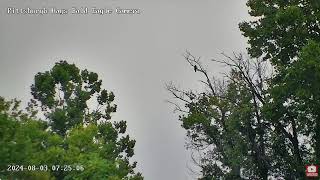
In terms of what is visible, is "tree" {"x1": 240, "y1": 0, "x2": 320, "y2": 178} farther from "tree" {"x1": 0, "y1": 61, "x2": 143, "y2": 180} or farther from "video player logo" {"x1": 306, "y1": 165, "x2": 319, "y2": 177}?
"tree" {"x1": 0, "y1": 61, "x2": 143, "y2": 180}

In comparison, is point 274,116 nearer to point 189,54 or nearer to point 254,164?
point 254,164

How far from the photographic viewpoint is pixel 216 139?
2781 centimetres

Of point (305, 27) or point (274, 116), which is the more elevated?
point (305, 27)

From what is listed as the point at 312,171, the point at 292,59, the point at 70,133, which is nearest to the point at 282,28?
the point at 292,59

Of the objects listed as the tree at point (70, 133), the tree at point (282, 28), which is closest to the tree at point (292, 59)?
the tree at point (282, 28)

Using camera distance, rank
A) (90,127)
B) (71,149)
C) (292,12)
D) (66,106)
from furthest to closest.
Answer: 1. (66,106)
2. (90,127)
3. (71,149)
4. (292,12)

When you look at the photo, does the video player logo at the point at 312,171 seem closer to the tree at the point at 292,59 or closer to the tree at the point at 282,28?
the tree at the point at 292,59

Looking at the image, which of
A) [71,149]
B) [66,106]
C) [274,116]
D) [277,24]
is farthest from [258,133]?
[66,106]

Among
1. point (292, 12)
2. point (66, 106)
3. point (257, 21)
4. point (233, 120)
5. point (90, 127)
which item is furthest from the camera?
point (66, 106)

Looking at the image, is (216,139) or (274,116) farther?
(216,139)

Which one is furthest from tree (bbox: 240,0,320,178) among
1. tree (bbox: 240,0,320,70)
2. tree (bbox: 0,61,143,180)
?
tree (bbox: 0,61,143,180)

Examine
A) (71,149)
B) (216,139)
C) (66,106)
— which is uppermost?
(66,106)

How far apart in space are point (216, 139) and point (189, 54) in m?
4.78

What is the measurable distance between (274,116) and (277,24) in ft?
12.7
